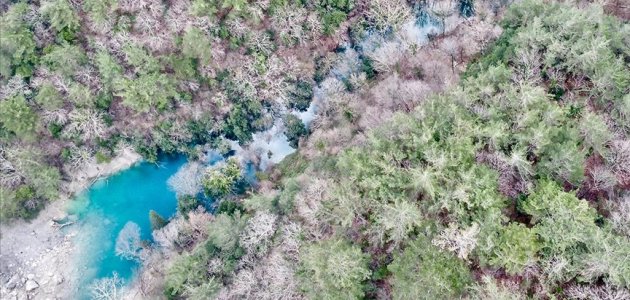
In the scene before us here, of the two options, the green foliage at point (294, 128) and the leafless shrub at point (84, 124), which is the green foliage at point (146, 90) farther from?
the green foliage at point (294, 128)

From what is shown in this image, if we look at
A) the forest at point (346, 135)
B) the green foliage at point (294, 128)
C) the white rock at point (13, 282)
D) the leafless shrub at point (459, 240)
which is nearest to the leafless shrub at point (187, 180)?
the forest at point (346, 135)

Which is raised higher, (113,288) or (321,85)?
(321,85)

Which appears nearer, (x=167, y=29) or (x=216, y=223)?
(x=216, y=223)

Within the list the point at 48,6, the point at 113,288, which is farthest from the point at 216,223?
the point at 48,6

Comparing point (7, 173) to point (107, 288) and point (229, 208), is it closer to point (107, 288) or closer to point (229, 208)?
point (107, 288)

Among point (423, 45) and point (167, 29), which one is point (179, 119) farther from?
point (423, 45)

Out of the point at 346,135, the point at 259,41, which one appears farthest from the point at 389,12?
the point at 346,135

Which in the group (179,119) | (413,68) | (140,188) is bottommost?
(140,188)
